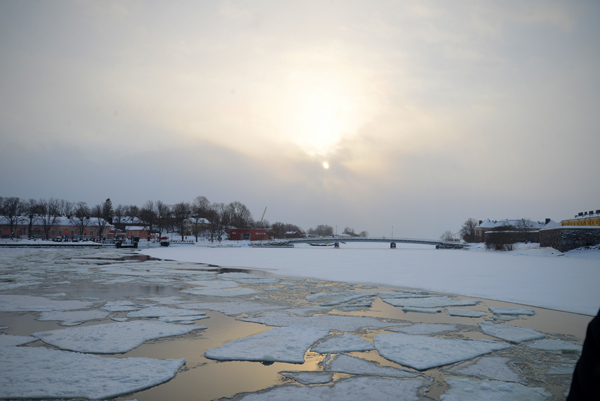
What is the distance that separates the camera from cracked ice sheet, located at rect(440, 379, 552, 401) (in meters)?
4.28

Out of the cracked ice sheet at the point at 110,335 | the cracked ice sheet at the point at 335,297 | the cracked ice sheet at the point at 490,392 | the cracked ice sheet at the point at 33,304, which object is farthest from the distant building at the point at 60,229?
the cracked ice sheet at the point at 490,392

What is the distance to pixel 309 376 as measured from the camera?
16.1ft

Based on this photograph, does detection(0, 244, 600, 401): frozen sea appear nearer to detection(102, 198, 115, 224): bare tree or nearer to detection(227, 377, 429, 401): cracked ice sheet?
detection(227, 377, 429, 401): cracked ice sheet

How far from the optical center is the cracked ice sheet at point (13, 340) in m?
5.91

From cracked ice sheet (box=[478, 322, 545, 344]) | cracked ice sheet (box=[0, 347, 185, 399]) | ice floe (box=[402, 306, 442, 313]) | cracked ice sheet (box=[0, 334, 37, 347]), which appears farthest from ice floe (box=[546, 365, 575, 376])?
cracked ice sheet (box=[0, 334, 37, 347])

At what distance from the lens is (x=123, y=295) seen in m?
11.1

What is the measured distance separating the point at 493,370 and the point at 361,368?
1.84 meters

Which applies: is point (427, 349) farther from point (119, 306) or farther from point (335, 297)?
point (119, 306)

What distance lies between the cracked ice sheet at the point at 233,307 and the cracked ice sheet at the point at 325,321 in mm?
778

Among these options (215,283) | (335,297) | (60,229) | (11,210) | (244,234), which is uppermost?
(11,210)

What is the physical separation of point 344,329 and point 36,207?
11650cm

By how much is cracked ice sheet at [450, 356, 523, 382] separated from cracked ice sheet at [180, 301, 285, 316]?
202 inches

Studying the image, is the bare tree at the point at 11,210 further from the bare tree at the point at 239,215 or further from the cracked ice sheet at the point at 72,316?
the cracked ice sheet at the point at 72,316

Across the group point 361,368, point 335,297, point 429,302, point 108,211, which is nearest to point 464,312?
point 429,302
